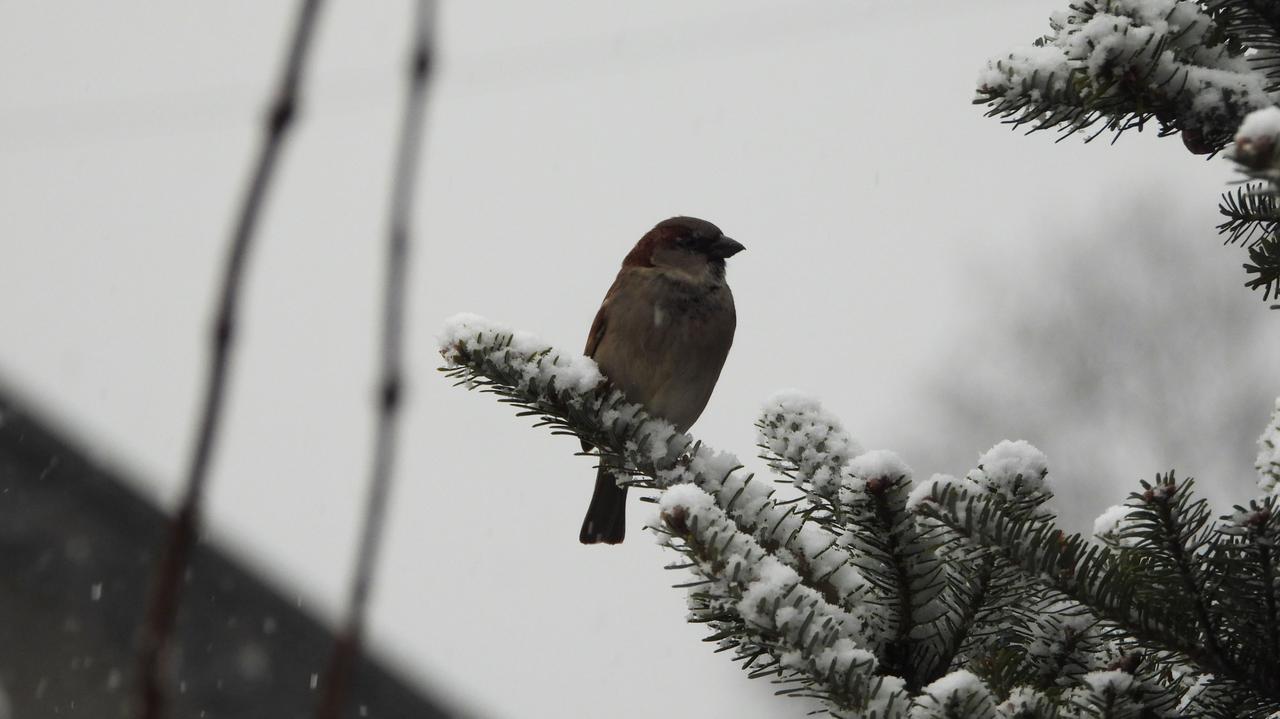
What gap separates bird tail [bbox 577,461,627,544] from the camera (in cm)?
304

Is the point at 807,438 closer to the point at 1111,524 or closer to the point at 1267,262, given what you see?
the point at 1111,524

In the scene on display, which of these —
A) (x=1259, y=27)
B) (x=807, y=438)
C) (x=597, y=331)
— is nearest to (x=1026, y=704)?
(x=807, y=438)

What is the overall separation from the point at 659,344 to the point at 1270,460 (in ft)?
5.52

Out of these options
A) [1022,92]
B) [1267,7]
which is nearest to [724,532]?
[1022,92]

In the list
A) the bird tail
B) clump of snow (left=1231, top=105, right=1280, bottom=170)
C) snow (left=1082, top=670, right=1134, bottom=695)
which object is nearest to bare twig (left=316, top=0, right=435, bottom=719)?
clump of snow (left=1231, top=105, right=1280, bottom=170)

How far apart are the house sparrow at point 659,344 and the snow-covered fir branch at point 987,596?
1280mm

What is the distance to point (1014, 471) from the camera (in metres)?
1.53

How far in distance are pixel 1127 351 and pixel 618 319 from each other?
8539 mm

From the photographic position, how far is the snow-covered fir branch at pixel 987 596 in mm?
1355

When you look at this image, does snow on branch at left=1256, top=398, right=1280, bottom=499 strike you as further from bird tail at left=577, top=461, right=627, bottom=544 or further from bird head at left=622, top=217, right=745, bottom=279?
bird head at left=622, top=217, right=745, bottom=279

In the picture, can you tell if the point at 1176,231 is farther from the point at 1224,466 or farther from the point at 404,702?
the point at 404,702

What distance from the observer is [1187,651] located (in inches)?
54.9

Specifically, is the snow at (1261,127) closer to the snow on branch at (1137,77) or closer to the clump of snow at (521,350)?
the snow on branch at (1137,77)

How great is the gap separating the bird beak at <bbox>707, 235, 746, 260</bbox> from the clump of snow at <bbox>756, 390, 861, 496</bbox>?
5.30 ft
